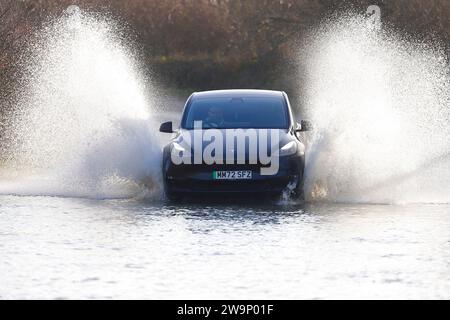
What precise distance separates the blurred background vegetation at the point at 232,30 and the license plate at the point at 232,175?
2718cm

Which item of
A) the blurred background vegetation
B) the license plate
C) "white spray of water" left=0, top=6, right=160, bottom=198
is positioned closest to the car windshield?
"white spray of water" left=0, top=6, right=160, bottom=198

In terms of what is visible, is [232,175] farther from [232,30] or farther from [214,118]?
[232,30]

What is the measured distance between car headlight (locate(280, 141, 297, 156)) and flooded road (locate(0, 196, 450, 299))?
0.70m

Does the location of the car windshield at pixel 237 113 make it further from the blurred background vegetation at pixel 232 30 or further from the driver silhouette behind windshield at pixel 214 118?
the blurred background vegetation at pixel 232 30

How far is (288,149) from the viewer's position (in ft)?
59.9

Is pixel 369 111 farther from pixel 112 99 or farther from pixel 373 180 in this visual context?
pixel 112 99

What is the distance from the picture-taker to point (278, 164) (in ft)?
59.1

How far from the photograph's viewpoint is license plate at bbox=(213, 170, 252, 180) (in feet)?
58.5

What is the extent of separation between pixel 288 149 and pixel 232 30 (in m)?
39.5

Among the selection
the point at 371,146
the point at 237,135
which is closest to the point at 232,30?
the point at 371,146

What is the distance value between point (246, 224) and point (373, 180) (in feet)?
15.0
